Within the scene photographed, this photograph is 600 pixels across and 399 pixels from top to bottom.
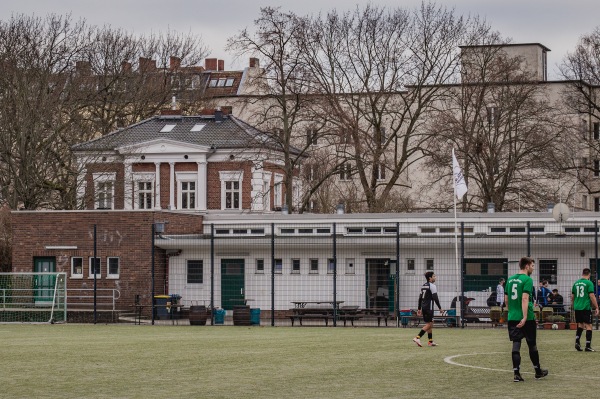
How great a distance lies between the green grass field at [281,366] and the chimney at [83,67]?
36100mm

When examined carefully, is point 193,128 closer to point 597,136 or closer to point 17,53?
point 17,53

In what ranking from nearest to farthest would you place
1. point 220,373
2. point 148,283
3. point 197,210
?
point 220,373 → point 148,283 → point 197,210

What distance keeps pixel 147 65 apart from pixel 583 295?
55.4 m

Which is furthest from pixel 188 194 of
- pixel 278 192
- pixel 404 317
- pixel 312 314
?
pixel 404 317

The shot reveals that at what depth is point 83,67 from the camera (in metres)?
69.1

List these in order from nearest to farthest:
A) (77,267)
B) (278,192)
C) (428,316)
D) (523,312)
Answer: (523,312) < (428,316) < (77,267) < (278,192)

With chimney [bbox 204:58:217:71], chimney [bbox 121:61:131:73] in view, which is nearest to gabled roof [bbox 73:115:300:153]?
Result: chimney [bbox 121:61:131:73]

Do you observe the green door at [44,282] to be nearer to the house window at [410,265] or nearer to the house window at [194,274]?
the house window at [194,274]

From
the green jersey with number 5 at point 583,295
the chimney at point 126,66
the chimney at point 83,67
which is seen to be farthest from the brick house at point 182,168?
the green jersey with number 5 at point 583,295

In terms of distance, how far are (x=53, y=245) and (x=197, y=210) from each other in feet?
58.9

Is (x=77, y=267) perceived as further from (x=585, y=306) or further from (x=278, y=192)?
(x=585, y=306)

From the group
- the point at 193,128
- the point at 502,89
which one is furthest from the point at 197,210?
the point at 502,89

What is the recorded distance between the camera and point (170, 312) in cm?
4475

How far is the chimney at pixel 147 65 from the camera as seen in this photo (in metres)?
77.2
